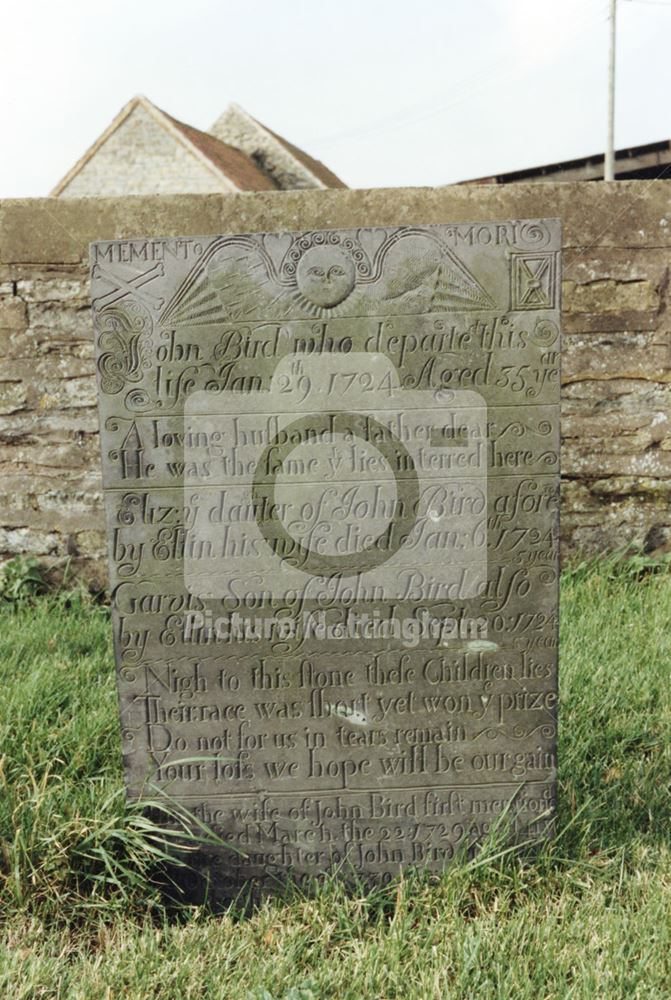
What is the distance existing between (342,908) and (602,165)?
9.90m

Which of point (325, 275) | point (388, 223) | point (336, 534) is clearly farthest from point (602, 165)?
point (336, 534)

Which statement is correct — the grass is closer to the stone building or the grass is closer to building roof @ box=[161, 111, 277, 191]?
building roof @ box=[161, 111, 277, 191]

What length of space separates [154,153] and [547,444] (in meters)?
17.5

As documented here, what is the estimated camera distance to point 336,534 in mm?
2346

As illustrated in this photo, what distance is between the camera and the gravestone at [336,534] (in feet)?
7.37

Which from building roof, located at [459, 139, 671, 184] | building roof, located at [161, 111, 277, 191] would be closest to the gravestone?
building roof, located at [459, 139, 671, 184]

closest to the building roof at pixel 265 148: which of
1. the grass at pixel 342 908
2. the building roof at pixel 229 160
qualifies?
the building roof at pixel 229 160

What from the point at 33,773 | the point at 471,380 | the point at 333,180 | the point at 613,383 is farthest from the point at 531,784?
the point at 333,180

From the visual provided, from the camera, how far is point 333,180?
22.0 metres

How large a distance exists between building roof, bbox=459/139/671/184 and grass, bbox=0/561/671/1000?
819cm

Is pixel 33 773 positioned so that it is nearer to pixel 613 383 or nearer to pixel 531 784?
pixel 531 784

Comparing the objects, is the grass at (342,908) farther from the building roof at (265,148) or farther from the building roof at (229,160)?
the building roof at (265,148)

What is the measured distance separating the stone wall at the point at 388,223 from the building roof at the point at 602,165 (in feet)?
18.8

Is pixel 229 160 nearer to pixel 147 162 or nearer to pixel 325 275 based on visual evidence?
pixel 147 162
